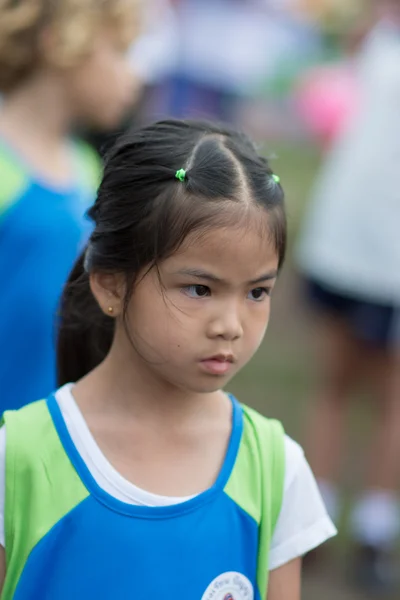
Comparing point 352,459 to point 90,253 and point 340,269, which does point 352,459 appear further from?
point 90,253

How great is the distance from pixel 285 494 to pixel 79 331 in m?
0.55

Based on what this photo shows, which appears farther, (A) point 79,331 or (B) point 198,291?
(A) point 79,331

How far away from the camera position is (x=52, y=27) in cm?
300

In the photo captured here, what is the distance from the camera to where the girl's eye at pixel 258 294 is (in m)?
1.71

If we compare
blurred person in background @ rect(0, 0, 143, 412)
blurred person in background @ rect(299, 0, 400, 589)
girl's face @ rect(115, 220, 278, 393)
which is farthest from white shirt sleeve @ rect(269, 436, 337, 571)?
blurred person in background @ rect(299, 0, 400, 589)

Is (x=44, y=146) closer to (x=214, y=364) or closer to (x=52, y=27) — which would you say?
(x=52, y=27)

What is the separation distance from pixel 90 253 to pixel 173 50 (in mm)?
8827

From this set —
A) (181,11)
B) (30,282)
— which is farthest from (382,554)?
(181,11)

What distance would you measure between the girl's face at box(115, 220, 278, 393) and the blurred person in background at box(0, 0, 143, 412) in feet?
3.56

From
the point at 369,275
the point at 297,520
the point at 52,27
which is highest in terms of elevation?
the point at 52,27

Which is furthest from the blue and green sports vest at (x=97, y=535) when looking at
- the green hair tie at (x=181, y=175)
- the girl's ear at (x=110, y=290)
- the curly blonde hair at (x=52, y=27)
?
the curly blonde hair at (x=52, y=27)

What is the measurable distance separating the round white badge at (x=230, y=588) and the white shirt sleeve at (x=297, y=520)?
75 mm

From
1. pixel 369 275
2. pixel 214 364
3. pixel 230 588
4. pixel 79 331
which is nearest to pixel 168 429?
pixel 214 364

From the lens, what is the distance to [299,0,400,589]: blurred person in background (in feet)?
12.8
